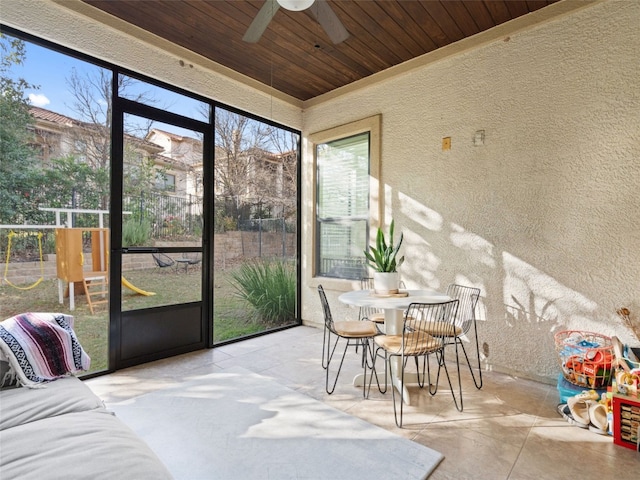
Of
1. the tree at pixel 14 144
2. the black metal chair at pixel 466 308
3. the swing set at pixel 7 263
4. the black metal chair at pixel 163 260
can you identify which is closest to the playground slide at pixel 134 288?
the black metal chair at pixel 163 260

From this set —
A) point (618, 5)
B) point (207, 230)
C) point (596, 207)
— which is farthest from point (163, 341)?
point (618, 5)

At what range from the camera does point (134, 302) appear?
322 cm

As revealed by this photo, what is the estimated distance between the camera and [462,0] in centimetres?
273

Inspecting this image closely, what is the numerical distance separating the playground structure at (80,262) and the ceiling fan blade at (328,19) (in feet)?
8.04

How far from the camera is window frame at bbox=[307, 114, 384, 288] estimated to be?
3918 mm

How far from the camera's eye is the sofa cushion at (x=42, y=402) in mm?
1430

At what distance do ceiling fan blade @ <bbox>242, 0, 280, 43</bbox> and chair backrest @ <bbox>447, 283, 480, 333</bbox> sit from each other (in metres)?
2.75

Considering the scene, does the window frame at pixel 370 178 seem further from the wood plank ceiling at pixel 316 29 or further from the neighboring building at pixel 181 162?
the wood plank ceiling at pixel 316 29

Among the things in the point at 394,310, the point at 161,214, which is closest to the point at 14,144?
the point at 161,214

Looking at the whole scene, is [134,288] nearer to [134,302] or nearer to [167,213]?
[134,302]

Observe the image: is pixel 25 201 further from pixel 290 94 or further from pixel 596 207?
pixel 596 207

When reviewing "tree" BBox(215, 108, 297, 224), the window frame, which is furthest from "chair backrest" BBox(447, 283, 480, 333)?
"tree" BBox(215, 108, 297, 224)

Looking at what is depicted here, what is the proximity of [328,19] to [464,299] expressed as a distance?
2.68 metres

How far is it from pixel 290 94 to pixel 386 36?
1694mm
